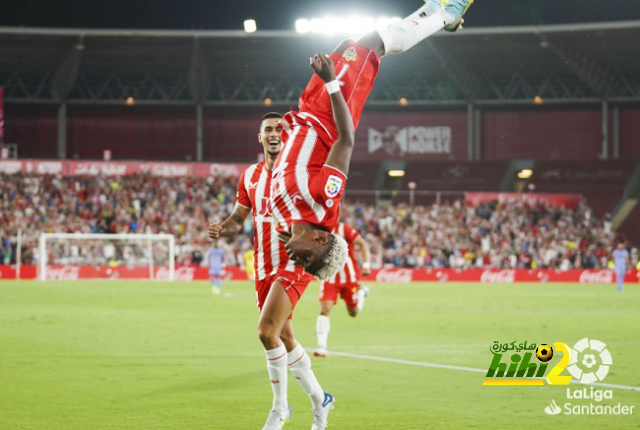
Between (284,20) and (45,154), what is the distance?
18191mm

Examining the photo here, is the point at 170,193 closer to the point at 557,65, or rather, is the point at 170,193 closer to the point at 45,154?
the point at 45,154

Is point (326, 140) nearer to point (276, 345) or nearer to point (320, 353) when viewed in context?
point (276, 345)

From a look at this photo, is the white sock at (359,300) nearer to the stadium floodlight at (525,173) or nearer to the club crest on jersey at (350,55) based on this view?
the club crest on jersey at (350,55)

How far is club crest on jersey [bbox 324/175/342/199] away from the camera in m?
6.25

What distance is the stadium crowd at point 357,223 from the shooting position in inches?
1944

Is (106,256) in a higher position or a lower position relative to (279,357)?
higher

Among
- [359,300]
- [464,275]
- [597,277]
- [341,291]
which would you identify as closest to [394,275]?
[464,275]

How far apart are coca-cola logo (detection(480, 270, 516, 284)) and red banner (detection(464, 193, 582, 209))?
23.2ft

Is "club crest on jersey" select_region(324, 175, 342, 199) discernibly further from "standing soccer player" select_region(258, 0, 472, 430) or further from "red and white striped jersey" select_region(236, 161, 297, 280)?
"red and white striped jersey" select_region(236, 161, 297, 280)

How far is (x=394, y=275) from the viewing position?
49.0m

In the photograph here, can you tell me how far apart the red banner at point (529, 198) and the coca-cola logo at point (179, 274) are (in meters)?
17.6

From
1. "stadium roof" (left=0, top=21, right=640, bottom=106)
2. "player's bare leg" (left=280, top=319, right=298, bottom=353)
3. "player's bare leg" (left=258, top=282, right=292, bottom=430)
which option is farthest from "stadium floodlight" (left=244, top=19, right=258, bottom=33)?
"player's bare leg" (left=258, top=282, right=292, bottom=430)

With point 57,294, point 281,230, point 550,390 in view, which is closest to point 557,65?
point 57,294

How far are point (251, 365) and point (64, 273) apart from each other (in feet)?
112
